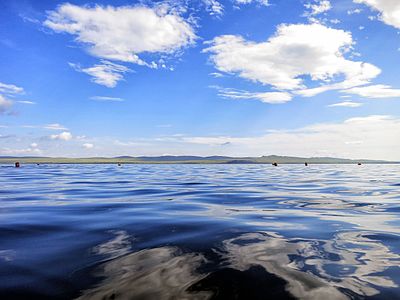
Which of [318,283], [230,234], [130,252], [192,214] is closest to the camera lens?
[318,283]

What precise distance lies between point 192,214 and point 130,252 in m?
4.71

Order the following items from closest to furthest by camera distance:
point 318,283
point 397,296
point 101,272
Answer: point 397,296 < point 318,283 < point 101,272

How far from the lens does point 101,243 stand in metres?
7.09

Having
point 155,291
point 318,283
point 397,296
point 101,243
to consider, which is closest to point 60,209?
point 101,243

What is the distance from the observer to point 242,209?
12.3m

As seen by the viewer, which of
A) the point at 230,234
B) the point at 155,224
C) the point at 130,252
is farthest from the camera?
the point at 155,224

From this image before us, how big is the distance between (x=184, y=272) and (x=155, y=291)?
2.55ft

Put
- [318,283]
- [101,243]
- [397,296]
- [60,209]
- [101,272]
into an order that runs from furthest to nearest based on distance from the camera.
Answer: [60,209] < [101,243] < [101,272] < [318,283] < [397,296]

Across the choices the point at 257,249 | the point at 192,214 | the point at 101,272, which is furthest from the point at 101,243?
the point at 192,214

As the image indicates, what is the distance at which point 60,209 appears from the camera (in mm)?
12062

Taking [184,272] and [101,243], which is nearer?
[184,272]

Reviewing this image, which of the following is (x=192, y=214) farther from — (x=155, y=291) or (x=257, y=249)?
(x=155, y=291)

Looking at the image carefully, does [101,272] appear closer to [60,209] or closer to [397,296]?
[397,296]

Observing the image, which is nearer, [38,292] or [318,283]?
[38,292]
